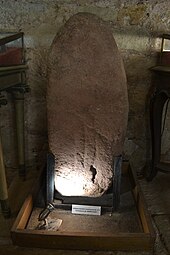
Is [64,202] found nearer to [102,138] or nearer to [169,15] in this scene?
[102,138]

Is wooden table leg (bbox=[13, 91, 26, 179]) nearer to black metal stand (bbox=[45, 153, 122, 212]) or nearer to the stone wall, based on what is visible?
the stone wall

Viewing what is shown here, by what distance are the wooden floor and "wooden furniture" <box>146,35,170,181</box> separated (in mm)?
105

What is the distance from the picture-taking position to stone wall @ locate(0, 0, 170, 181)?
65.7 inches

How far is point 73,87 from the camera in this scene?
1.22 metres

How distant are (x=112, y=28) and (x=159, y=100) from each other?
0.51 meters

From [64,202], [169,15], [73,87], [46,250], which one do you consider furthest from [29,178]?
[169,15]

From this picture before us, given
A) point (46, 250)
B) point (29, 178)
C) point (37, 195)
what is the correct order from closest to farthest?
1. point (46, 250)
2. point (37, 195)
3. point (29, 178)

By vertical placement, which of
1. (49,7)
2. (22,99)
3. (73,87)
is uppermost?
(49,7)

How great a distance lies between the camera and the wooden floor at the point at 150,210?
3.79ft

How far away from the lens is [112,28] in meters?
1.70

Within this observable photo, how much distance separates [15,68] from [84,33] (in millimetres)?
529

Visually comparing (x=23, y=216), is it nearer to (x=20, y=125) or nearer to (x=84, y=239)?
(x=84, y=239)

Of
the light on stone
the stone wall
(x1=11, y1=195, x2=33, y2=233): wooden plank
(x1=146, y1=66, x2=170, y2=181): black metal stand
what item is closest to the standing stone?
the light on stone

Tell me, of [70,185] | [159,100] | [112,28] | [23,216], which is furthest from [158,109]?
[23,216]
